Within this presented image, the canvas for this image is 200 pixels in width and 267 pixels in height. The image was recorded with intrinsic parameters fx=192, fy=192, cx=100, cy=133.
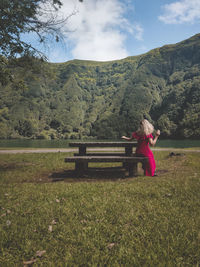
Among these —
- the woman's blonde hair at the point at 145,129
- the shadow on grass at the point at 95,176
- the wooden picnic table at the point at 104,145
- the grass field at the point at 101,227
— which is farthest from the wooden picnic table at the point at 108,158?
the grass field at the point at 101,227

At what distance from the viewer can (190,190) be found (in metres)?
4.97

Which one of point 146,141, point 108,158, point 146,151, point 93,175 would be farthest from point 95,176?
point 146,141

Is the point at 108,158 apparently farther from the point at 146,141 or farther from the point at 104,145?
the point at 146,141

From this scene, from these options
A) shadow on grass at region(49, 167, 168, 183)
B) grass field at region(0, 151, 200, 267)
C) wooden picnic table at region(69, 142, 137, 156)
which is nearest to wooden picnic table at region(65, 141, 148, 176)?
wooden picnic table at region(69, 142, 137, 156)

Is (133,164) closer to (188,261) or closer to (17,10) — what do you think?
(188,261)

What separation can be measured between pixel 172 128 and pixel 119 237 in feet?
513

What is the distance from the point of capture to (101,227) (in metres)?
3.15

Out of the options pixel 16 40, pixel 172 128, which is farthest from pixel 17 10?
pixel 172 128

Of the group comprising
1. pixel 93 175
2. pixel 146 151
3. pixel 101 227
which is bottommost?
pixel 93 175

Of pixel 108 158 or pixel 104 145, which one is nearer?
pixel 108 158

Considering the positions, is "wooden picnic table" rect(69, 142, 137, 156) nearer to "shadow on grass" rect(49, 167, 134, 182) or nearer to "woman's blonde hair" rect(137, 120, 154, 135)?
"woman's blonde hair" rect(137, 120, 154, 135)

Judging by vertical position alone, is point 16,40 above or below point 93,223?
above

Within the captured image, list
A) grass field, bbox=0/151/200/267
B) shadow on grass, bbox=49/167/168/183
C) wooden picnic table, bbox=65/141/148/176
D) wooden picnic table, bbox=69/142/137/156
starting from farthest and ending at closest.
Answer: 1. wooden picnic table, bbox=69/142/137/156
2. shadow on grass, bbox=49/167/168/183
3. wooden picnic table, bbox=65/141/148/176
4. grass field, bbox=0/151/200/267

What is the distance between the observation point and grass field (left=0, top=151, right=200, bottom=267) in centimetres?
243
